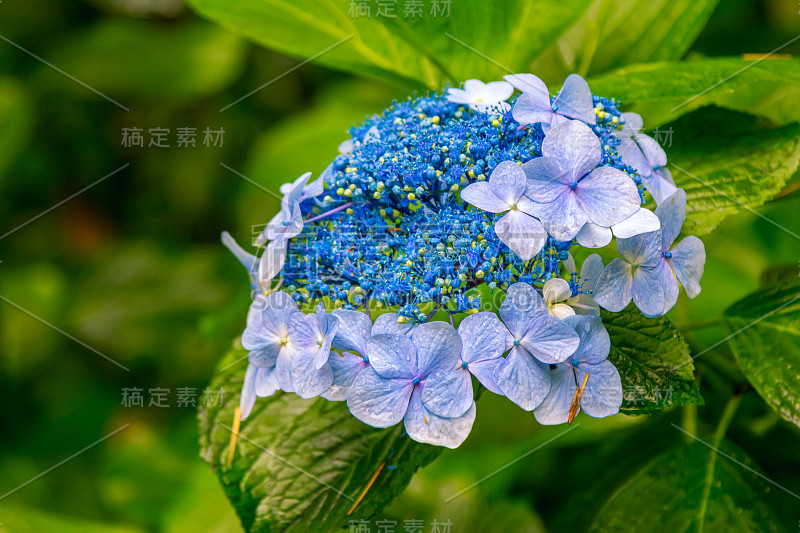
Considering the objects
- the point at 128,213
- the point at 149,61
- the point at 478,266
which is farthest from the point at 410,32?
the point at 128,213

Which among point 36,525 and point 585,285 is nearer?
point 585,285

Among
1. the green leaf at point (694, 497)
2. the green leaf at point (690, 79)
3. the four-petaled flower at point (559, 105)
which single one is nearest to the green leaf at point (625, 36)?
the green leaf at point (690, 79)

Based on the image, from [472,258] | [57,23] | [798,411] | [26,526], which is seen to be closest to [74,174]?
[57,23]

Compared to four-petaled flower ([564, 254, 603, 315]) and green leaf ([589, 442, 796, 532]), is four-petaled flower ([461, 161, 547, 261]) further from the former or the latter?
green leaf ([589, 442, 796, 532])

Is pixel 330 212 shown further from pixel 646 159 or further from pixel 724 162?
pixel 724 162

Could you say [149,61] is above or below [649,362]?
below

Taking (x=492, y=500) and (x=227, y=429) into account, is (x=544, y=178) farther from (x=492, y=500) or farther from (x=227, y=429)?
(x=492, y=500)

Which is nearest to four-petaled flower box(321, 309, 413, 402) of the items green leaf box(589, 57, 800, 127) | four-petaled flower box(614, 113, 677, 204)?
four-petaled flower box(614, 113, 677, 204)
